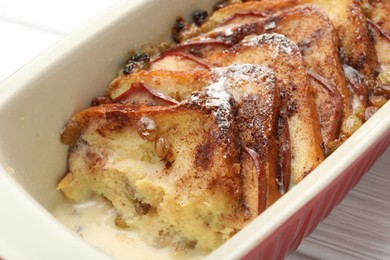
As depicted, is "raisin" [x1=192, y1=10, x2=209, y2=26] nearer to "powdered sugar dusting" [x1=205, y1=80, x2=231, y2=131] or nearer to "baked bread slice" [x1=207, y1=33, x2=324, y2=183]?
"baked bread slice" [x1=207, y1=33, x2=324, y2=183]

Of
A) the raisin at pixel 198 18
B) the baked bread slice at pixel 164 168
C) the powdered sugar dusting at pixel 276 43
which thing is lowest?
the baked bread slice at pixel 164 168

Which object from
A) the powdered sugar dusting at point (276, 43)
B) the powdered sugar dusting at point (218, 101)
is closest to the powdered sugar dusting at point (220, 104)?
the powdered sugar dusting at point (218, 101)

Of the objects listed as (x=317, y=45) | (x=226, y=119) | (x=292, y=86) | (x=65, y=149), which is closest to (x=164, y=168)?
(x=226, y=119)

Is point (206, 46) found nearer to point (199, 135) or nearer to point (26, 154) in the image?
point (199, 135)

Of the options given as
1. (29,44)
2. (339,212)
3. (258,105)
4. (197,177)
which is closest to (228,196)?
(197,177)

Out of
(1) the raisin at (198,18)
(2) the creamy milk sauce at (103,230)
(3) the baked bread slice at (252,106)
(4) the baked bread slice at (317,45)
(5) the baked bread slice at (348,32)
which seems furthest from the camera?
(1) the raisin at (198,18)

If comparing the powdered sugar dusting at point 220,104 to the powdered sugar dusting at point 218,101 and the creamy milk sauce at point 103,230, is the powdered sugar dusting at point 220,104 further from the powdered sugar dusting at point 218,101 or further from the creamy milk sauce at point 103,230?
the creamy milk sauce at point 103,230
